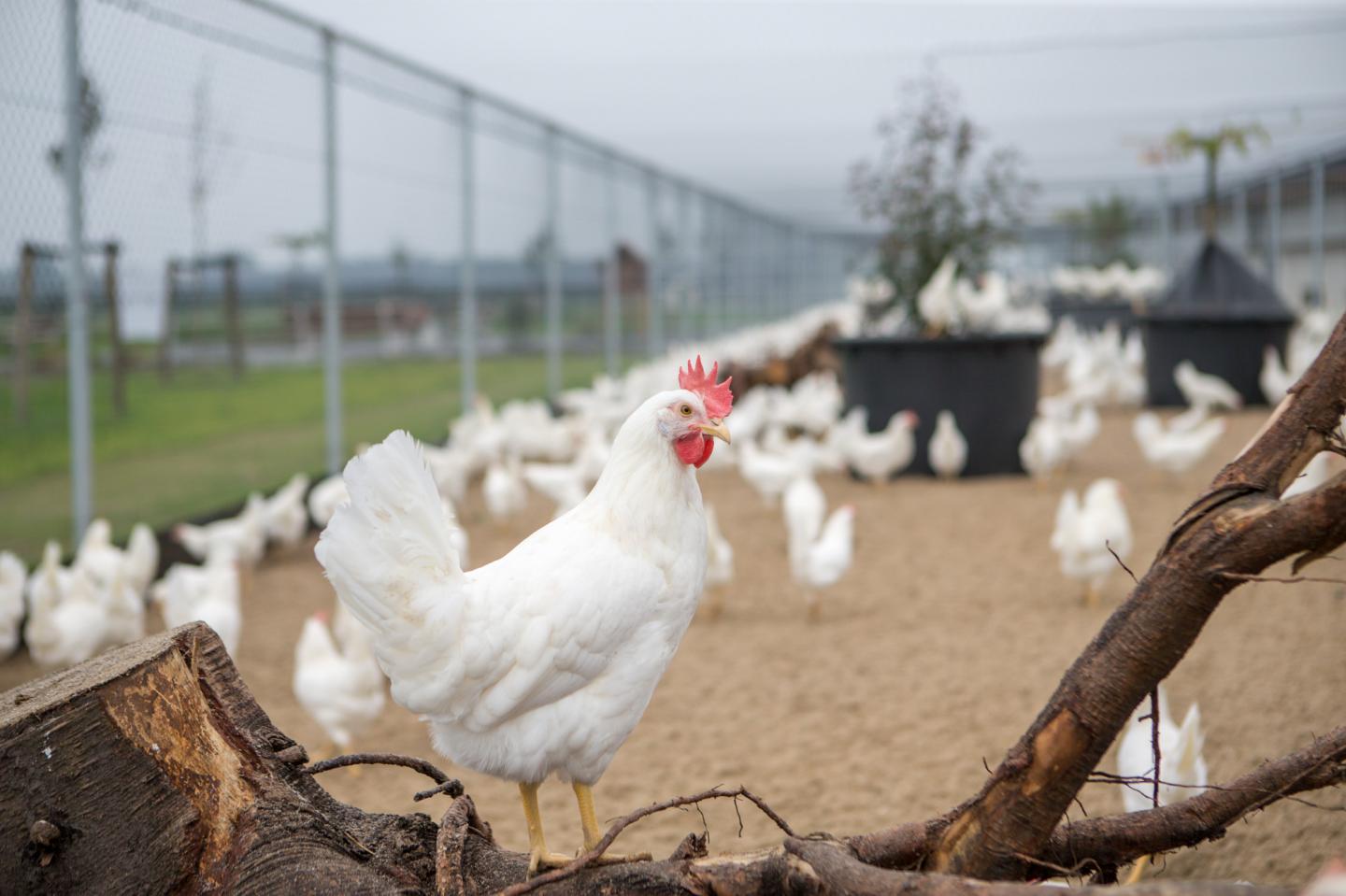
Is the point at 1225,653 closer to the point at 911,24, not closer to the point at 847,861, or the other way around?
the point at 847,861

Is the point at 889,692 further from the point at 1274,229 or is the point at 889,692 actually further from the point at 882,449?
the point at 1274,229

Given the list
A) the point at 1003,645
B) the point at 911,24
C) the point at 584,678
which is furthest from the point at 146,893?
the point at 911,24

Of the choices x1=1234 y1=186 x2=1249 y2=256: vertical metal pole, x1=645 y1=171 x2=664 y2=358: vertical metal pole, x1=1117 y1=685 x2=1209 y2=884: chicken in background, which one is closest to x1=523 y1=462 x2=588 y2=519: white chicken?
x1=1117 y1=685 x2=1209 y2=884: chicken in background

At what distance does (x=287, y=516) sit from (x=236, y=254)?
1849 millimetres

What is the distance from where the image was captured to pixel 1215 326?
13.7 meters

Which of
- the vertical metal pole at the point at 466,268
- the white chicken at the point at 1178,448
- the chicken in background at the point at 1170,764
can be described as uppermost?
the vertical metal pole at the point at 466,268

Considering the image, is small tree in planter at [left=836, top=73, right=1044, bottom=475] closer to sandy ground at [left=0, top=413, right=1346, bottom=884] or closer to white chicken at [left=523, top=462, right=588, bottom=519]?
sandy ground at [left=0, top=413, right=1346, bottom=884]

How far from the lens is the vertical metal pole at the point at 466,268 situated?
11141 millimetres

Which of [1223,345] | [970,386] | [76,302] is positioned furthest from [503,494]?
[1223,345]

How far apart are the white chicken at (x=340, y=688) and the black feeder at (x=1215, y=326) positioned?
40.4 ft

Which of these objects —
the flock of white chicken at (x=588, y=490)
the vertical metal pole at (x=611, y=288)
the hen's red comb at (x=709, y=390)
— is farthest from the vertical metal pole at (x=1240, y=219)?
the hen's red comb at (x=709, y=390)

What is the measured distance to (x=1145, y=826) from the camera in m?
1.79

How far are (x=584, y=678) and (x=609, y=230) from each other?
46.8 feet

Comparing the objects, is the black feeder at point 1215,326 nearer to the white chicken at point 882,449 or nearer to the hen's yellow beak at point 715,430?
the white chicken at point 882,449
